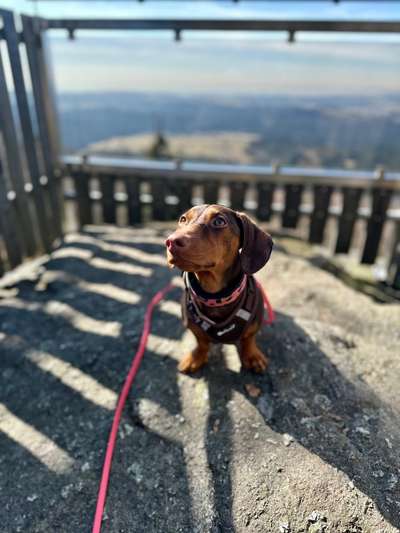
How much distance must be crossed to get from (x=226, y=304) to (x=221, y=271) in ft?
0.63

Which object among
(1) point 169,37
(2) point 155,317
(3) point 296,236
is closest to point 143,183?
(1) point 169,37

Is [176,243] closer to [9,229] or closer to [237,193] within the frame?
[9,229]

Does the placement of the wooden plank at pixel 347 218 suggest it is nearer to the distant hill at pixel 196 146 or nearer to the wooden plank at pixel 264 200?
the wooden plank at pixel 264 200

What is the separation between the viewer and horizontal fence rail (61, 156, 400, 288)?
4633mm

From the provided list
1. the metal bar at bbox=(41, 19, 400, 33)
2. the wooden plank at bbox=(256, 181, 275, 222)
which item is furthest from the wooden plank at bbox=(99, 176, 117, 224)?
A: the wooden plank at bbox=(256, 181, 275, 222)

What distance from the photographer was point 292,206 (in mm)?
4895

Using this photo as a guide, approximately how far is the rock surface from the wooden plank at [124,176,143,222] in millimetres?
2003

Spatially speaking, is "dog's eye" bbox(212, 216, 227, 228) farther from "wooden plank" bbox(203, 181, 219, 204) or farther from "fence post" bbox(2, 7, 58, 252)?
"fence post" bbox(2, 7, 58, 252)

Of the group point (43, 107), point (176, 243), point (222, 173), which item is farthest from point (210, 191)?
point (176, 243)

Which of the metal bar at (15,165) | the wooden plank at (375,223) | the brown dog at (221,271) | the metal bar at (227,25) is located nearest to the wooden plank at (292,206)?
the wooden plank at (375,223)

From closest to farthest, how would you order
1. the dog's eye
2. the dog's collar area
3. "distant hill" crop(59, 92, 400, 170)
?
1. the dog's eye
2. the dog's collar area
3. "distant hill" crop(59, 92, 400, 170)

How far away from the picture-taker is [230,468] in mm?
2027

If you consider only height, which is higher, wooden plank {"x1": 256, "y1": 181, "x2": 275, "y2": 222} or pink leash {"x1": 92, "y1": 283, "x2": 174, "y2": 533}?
wooden plank {"x1": 256, "y1": 181, "x2": 275, "y2": 222}

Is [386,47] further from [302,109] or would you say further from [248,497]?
[248,497]
